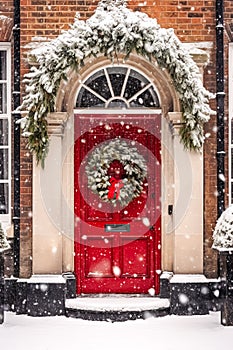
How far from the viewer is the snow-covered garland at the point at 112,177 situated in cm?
856

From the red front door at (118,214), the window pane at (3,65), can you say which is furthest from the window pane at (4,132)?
the red front door at (118,214)

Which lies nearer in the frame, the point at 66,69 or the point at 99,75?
the point at 66,69

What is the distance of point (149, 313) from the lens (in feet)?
26.5

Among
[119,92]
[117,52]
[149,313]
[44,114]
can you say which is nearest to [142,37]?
[117,52]

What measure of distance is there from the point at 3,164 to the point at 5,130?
46 cm

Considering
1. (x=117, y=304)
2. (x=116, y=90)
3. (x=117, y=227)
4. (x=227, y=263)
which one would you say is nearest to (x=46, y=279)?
(x=117, y=304)

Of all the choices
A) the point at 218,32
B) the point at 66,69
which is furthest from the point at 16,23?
the point at 218,32

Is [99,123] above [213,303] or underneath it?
above

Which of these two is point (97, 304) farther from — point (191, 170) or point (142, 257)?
point (191, 170)

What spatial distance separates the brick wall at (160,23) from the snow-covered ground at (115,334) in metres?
0.85

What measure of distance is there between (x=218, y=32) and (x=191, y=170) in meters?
1.83

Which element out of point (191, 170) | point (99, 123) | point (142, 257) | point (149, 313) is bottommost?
point (149, 313)

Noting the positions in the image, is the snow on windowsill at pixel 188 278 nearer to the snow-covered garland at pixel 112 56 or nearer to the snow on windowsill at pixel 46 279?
the snow on windowsill at pixel 46 279

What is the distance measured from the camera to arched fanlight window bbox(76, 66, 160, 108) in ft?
28.3
